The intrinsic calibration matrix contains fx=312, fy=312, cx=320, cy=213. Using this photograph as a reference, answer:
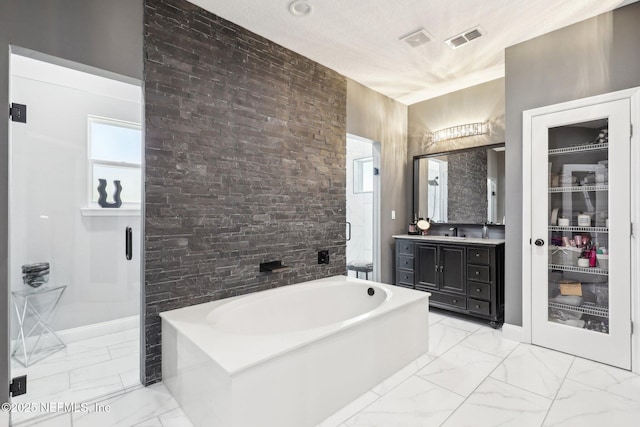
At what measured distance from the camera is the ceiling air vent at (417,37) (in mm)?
2614

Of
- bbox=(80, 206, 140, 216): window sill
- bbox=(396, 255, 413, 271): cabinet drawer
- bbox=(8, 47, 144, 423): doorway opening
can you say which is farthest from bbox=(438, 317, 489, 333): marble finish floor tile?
bbox=(80, 206, 140, 216): window sill

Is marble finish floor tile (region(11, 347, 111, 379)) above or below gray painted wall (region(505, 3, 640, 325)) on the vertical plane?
below

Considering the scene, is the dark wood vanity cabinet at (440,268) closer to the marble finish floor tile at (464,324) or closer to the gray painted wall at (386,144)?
the marble finish floor tile at (464,324)

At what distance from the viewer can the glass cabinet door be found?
2.37 metres

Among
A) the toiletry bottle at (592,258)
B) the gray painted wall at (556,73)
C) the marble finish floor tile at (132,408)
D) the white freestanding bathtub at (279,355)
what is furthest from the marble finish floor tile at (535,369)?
the marble finish floor tile at (132,408)

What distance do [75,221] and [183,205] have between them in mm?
1287

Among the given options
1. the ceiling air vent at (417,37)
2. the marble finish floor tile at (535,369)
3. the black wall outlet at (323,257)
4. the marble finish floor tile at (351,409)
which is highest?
the ceiling air vent at (417,37)

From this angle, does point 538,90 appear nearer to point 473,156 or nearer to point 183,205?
point 473,156

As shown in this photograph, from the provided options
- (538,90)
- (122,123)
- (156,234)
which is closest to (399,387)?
(156,234)

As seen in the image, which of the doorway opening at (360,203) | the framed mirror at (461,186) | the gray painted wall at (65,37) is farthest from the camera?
the doorway opening at (360,203)

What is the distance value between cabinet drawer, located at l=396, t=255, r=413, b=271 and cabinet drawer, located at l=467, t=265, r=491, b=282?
0.69 m

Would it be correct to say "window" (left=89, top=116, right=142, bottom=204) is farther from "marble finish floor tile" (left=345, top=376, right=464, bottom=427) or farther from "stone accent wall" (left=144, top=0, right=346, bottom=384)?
"marble finish floor tile" (left=345, top=376, right=464, bottom=427)

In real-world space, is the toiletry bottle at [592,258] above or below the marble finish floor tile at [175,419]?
above

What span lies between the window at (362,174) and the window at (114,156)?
10.6 ft
